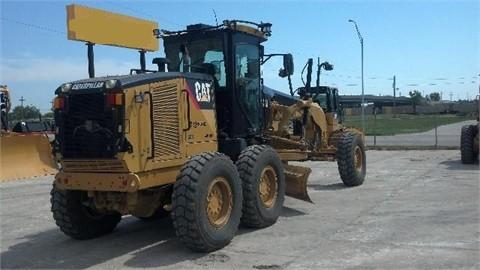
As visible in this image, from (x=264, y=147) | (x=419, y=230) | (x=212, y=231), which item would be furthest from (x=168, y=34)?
(x=419, y=230)

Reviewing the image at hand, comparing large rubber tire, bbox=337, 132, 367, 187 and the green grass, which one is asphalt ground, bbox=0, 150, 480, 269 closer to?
large rubber tire, bbox=337, 132, 367, 187

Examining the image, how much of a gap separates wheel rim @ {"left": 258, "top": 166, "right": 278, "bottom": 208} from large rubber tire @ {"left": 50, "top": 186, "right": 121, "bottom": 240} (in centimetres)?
249

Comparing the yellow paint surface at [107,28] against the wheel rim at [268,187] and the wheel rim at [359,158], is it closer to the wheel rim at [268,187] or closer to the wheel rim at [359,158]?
the wheel rim at [359,158]

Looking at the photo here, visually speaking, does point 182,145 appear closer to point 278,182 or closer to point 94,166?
point 94,166

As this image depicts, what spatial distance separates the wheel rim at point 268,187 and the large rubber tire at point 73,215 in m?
2.49

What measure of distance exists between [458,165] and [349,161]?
5822 mm

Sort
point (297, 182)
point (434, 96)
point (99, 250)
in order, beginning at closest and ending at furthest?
point (99, 250)
point (297, 182)
point (434, 96)

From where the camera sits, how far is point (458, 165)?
17422mm

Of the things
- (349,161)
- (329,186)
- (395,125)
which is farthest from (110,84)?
(395,125)

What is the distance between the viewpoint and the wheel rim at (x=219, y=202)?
7.50 metres

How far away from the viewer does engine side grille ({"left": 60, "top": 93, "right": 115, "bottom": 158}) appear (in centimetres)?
704

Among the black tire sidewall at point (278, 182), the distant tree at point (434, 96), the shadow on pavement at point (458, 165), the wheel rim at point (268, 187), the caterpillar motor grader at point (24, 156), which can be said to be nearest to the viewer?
the black tire sidewall at point (278, 182)

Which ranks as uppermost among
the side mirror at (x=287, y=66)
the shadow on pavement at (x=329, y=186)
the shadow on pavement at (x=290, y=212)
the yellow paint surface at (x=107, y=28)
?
the yellow paint surface at (x=107, y=28)

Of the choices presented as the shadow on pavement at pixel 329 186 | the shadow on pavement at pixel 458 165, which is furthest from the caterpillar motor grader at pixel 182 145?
the shadow on pavement at pixel 458 165
